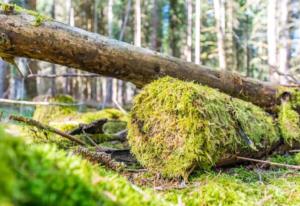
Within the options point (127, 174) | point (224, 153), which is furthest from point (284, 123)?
point (127, 174)

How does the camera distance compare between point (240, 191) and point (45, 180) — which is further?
point (240, 191)

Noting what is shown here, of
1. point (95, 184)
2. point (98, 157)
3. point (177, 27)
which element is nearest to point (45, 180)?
point (95, 184)

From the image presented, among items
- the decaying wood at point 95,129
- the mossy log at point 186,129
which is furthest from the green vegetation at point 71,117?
the mossy log at point 186,129

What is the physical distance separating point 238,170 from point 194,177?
61 centimetres

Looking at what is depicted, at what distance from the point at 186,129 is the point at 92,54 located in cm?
→ 128

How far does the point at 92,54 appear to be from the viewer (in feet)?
11.2

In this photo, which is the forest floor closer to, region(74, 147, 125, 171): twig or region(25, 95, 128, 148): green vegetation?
region(74, 147, 125, 171): twig

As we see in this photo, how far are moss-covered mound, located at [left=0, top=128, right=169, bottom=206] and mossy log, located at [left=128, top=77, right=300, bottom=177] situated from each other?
1.79 metres

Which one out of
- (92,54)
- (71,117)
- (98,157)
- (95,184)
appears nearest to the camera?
(95,184)

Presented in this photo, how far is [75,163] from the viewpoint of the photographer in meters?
1.17

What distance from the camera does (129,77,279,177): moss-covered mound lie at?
9.77 feet

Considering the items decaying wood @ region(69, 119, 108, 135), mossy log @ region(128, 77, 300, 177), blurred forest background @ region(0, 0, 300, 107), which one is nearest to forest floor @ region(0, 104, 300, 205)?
mossy log @ region(128, 77, 300, 177)

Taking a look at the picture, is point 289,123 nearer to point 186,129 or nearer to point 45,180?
point 186,129

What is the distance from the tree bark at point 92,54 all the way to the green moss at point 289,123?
847 mm
